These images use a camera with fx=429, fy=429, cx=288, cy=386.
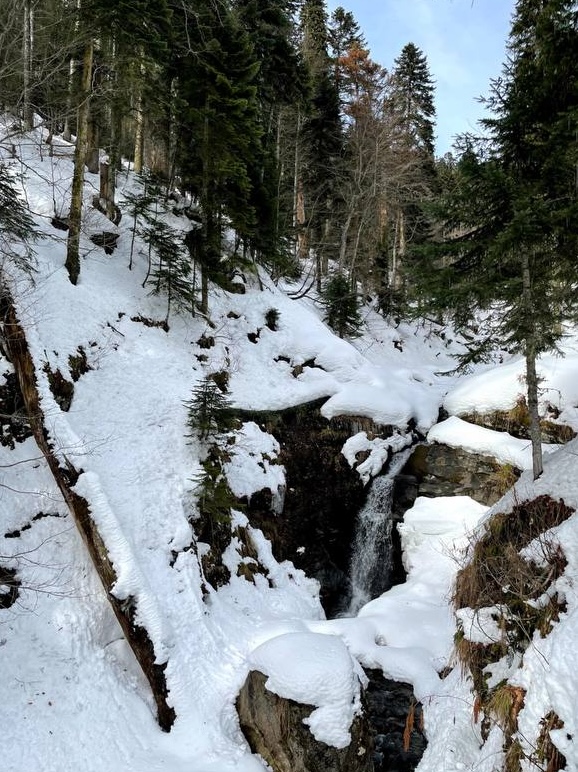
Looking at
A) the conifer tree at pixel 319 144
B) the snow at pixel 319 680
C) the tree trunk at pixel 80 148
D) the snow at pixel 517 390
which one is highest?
the conifer tree at pixel 319 144

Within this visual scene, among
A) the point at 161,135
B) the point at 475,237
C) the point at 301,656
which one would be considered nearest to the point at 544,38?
the point at 475,237

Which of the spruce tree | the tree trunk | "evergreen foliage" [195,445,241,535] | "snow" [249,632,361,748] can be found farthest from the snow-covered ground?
the spruce tree

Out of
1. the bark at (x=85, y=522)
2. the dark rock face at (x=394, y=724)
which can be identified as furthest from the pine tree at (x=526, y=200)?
the bark at (x=85, y=522)

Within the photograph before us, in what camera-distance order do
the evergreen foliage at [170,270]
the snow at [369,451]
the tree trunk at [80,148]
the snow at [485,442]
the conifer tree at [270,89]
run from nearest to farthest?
the tree trunk at [80,148] → the snow at [485,442] → the evergreen foliage at [170,270] → the snow at [369,451] → the conifer tree at [270,89]

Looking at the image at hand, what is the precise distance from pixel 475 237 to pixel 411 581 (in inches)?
294

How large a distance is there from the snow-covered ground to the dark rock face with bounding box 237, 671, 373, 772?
0.18 m

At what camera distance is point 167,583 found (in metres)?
7.09

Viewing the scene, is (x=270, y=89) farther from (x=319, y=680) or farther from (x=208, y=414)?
(x=319, y=680)

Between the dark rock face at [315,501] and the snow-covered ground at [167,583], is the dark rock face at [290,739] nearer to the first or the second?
the snow-covered ground at [167,583]

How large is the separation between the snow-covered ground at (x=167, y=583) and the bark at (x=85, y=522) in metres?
0.14

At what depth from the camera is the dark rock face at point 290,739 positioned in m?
5.41

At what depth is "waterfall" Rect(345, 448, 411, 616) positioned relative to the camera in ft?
34.7

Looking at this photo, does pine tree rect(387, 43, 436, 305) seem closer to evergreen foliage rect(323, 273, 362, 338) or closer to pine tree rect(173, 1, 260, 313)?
evergreen foliage rect(323, 273, 362, 338)

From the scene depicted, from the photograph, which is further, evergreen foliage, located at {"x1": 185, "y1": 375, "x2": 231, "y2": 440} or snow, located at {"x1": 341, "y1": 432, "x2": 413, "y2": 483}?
snow, located at {"x1": 341, "y1": 432, "x2": 413, "y2": 483}
